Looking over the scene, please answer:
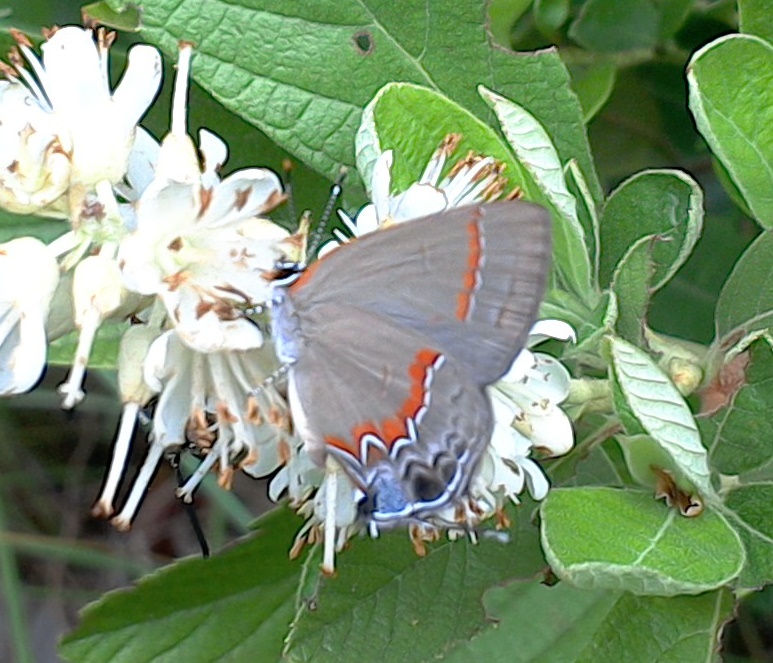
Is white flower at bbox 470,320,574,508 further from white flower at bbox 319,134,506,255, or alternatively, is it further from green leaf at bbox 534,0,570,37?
green leaf at bbox 534,0,570,37

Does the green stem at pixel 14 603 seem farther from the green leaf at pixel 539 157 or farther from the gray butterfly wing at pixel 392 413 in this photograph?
the green leaf at pixel 539 157

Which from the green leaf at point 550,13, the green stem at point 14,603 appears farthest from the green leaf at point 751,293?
the green stem at point 14,603

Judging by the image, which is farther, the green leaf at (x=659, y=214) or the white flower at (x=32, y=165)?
the green leaf at (x=659, y=214)

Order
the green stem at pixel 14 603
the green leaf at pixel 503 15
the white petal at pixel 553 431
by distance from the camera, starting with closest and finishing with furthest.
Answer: the white petal at pixel 553 431 → the green leaf at pixel 503 15 → the green stem at pixel 14 603

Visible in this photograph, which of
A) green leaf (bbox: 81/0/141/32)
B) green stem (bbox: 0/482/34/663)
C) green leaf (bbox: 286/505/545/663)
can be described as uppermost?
green leaf (bbox: 81/0/141/32)

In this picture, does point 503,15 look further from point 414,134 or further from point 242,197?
point 242,197

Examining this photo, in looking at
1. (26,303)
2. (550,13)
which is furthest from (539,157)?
(550,13)

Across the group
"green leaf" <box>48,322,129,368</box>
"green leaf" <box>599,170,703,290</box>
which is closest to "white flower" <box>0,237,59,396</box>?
"green leaf" <box>48,322,129,368</box>
